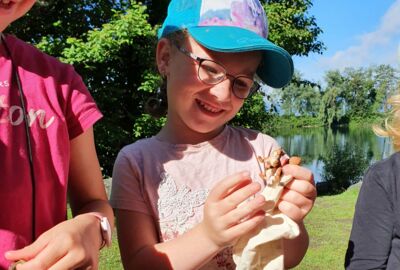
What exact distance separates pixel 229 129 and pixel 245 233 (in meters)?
0.69

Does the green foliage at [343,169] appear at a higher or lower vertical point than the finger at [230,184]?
lower

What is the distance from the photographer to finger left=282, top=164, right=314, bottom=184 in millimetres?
1334

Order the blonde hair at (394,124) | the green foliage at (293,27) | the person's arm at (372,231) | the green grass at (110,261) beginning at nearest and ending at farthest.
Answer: the person's arm at (372,231) < the blonde hair at (394,124) < the green grass at (110,261) < the green foliage at (293,27)

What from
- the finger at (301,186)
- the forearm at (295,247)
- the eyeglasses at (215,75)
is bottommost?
the forearm at (295,247)

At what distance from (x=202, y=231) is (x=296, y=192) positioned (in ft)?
0.99

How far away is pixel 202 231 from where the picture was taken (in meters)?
1.40

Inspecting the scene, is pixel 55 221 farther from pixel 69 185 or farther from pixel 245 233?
pixel 245 233

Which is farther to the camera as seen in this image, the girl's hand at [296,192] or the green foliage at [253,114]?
the green foliage at [253,114]

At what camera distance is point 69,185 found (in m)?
1.48

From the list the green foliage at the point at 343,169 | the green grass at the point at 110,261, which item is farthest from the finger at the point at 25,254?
the green foliage at the point at 343,169

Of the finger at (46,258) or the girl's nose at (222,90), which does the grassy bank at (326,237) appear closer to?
the girl's nose at (222,90)

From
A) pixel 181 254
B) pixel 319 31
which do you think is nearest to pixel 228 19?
pixel 181 254

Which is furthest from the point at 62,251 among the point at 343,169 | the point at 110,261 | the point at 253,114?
the point at 343,169

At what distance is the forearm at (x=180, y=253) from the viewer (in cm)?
141
